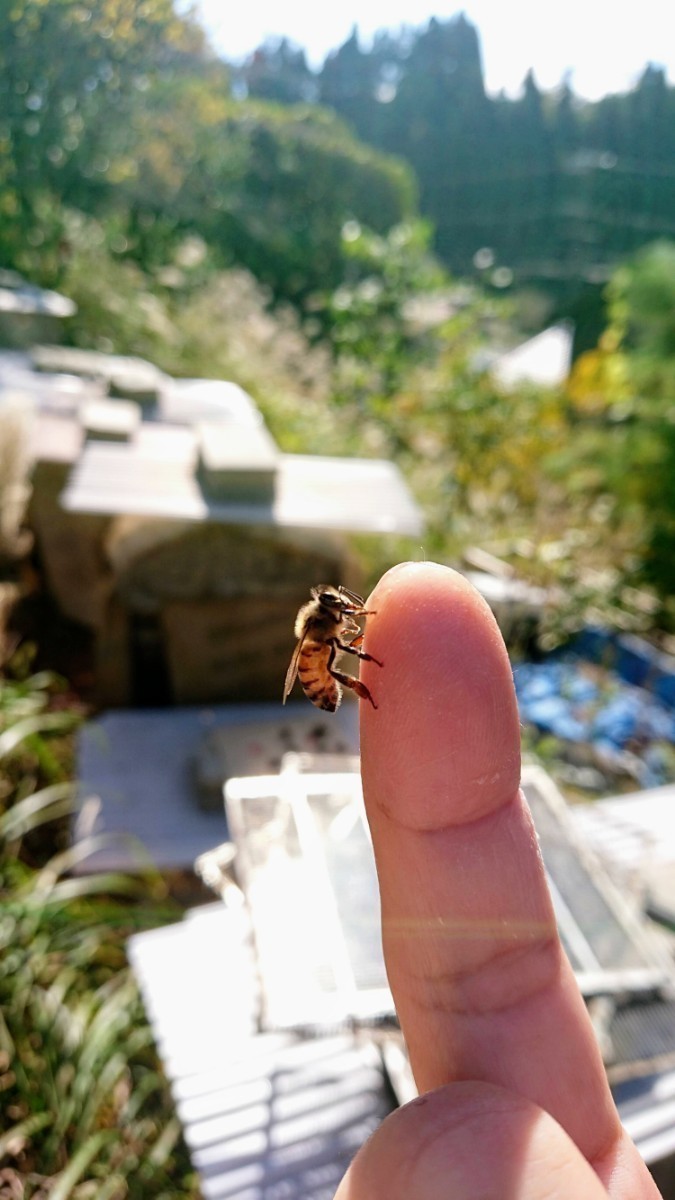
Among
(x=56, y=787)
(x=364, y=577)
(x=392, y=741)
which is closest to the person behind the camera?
(x=392, y=741)

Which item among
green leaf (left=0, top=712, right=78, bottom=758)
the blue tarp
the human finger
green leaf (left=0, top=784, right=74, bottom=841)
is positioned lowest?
the blue tarp

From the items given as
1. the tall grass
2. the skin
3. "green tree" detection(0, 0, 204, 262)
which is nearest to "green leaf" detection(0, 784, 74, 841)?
the tall grass

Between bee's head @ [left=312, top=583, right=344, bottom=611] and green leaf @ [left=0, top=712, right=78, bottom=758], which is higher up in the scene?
bee's head @ [left=312, top=583, right=344, bottom=611]

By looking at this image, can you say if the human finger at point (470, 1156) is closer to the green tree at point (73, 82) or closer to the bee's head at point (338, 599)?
the bee's head at point (338, 599)

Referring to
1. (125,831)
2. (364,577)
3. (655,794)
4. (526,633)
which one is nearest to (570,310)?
(526,633)

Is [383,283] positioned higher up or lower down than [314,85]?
lower down

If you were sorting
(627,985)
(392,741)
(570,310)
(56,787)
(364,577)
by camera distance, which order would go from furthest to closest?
(570,310)
(364,577)
(56,787)
(627,985)
(392,741)

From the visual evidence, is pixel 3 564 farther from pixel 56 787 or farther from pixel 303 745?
pixel 303 745

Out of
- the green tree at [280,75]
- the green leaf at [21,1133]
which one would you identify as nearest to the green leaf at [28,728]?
the green leaf at [21,1133]

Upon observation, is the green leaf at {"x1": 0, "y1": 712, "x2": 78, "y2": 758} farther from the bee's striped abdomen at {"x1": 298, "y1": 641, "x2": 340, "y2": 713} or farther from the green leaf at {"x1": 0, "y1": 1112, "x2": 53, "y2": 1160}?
the bee's striped abdomen at {"x1": 298, "y1": 641, "x2": 340, "y2": 713}
